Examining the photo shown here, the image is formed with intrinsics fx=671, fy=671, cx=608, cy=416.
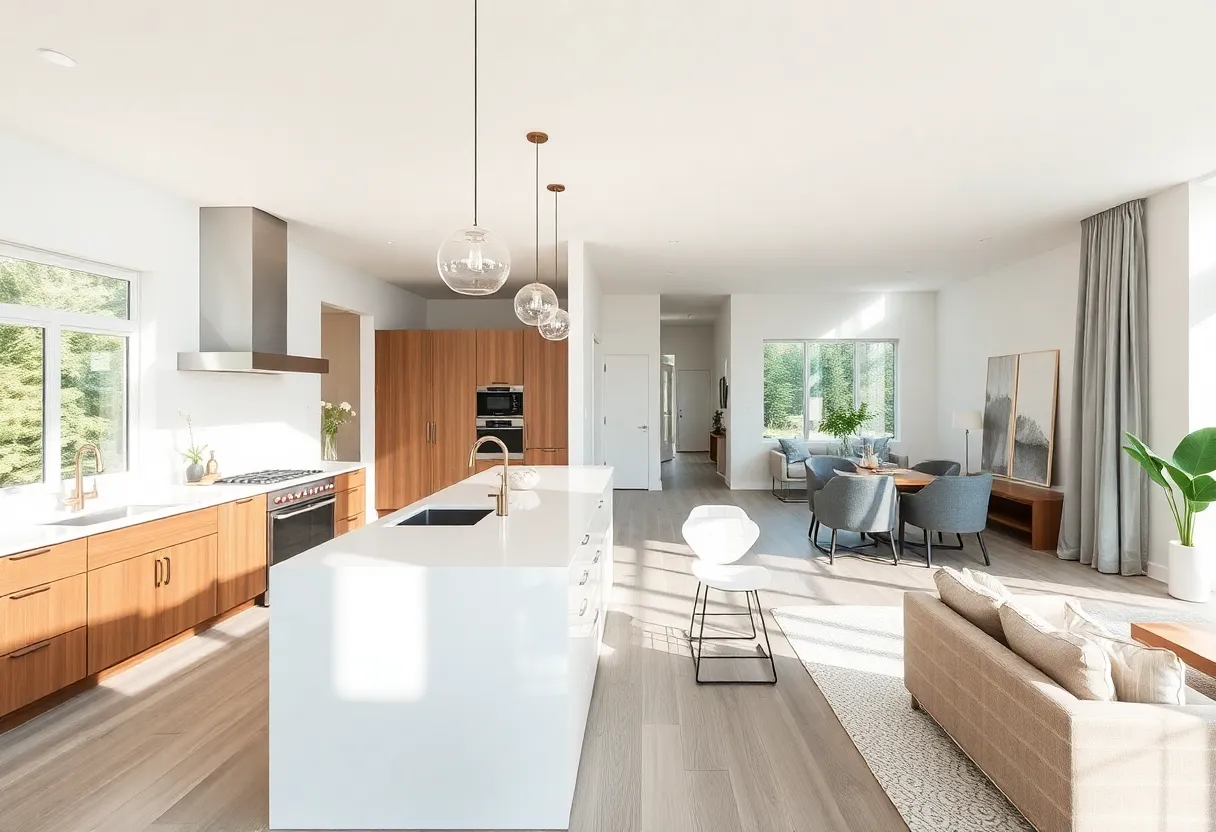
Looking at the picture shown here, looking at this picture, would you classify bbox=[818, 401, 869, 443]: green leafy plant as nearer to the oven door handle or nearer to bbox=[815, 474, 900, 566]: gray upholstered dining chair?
bbox=[815, 474, 900, 566]: gray upholstered dining chair

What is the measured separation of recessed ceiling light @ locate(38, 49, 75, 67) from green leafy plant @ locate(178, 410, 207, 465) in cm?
233

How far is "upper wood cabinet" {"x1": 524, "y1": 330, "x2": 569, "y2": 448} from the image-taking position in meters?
7.64

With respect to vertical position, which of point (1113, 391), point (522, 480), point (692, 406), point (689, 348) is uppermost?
point (689, 348)

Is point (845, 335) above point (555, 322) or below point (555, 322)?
above

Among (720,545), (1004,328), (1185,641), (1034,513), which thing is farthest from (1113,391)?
(720,545)

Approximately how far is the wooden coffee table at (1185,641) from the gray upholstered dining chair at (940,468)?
371cm

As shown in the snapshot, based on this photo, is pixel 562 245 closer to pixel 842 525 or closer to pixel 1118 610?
pixel 842 525

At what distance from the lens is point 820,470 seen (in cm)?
690

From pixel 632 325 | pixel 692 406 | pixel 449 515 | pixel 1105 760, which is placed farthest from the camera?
pixel 692 406

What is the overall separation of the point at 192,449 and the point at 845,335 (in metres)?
8.20

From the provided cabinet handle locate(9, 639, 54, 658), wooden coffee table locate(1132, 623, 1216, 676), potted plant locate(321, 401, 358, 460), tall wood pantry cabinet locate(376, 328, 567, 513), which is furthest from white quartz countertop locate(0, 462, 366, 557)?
wooden coffee table locate(1132, 623, 1216, 676)

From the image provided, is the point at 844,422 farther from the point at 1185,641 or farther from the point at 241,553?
the point at 241,553

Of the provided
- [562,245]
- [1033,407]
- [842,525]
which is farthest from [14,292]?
[1033,407]

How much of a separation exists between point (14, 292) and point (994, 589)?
4.87 metres
